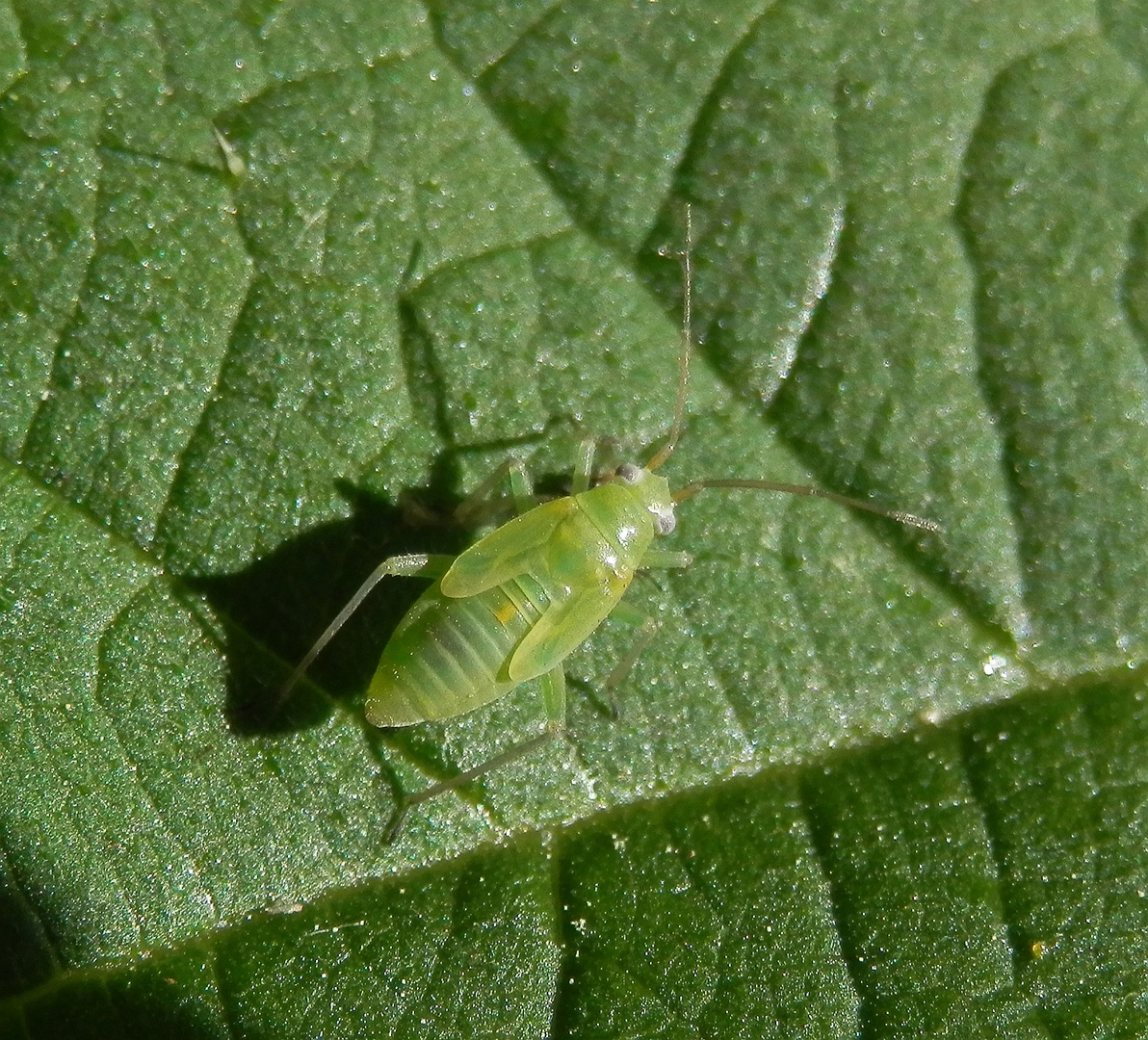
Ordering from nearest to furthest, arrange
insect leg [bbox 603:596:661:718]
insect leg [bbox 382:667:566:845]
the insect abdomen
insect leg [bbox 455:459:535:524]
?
the insect abdomen, insect leg [bbox 382:667:566:845], insect leg [bbox 603:596:661:718], insect leg [bbox 455:459:535:524]

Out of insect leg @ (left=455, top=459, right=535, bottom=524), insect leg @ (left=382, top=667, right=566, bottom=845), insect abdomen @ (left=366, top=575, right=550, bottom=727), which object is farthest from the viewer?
insect leg @ (left=455, top=459, right=535, bottom=524)

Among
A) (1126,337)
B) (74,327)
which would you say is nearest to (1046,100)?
(1126,337)

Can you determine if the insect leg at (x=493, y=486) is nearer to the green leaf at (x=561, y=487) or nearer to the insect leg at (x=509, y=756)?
the green leaf at (x=561, y=487)

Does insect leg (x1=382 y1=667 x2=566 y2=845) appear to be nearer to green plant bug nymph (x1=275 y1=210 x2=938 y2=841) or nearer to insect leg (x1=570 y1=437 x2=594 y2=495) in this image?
green plant bug nymph (x1=275 y1=210 x2=938 y2=841)

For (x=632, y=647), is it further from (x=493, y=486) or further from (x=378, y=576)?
(x=378, y=576)

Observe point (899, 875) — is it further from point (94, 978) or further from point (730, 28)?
A: point (730, 28)

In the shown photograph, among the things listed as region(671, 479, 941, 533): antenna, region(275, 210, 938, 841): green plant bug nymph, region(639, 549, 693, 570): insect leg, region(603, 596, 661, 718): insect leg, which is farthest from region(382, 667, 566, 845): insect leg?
region(671, 479, 941, 533): antenna

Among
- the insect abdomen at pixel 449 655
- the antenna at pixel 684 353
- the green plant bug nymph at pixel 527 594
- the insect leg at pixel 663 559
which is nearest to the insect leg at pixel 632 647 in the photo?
the green plant bug nymph at pixel 527 594

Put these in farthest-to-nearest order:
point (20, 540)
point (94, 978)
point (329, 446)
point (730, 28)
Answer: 1. point (730, 28)
2. point (329, 446)
3. point (20, 540)
4. point (94, 978)

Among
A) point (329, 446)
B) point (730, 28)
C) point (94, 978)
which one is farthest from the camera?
point (730, 28)
